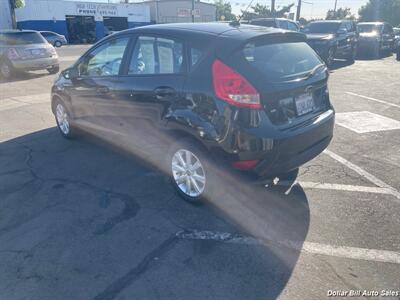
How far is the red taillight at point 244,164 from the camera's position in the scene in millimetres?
3064

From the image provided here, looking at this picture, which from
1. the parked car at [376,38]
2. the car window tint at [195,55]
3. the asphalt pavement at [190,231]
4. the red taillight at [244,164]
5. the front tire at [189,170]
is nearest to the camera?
the asphalt pavement at [190,231]

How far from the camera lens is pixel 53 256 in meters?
2.85

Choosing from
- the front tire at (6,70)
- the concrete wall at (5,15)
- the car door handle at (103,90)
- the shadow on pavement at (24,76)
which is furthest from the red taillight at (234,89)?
the concrete wall at (5,15)

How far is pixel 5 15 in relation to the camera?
1389 inches

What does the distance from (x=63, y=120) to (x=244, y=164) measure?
3733mm

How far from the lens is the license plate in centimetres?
328

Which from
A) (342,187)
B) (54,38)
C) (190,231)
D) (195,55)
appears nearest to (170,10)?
(54,38)

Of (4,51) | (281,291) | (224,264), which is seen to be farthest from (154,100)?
(4,51)

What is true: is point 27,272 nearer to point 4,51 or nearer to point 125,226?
point 125,226

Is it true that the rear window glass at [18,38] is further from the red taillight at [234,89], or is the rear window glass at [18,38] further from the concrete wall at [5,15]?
the concrete wall at [5,15]

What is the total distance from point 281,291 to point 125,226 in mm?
1569

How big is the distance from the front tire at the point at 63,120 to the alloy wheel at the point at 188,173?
2532mm

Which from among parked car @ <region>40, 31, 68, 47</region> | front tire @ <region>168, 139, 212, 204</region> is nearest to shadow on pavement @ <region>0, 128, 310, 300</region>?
front tire @ <region>168, 139, 212, 204</region>

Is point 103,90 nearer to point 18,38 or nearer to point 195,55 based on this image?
point 195,55
